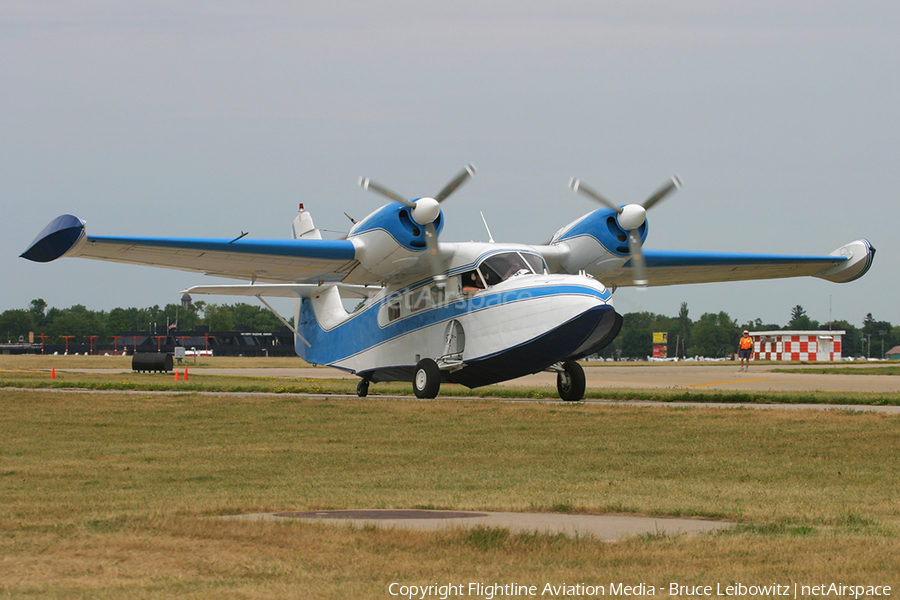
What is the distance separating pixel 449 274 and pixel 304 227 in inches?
314

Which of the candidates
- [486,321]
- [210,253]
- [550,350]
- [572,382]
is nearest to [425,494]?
[550,350]

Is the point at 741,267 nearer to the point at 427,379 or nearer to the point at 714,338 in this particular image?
the point at 427,379

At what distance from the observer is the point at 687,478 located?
9555 mm

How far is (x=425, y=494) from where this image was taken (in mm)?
8320

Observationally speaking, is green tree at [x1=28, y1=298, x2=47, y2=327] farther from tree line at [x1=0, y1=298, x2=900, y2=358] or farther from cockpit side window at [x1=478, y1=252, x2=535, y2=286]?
cockpit side window at [x1=478, y1=252, x2=535, y2=286]

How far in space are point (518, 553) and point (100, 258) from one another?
1718cm

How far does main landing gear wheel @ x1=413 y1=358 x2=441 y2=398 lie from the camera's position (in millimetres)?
20969

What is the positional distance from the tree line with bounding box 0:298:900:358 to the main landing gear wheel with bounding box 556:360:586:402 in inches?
5736

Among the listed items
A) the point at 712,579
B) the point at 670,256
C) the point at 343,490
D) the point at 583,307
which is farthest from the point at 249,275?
the point at 712,579

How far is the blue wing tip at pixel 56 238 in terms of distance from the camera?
17.9m

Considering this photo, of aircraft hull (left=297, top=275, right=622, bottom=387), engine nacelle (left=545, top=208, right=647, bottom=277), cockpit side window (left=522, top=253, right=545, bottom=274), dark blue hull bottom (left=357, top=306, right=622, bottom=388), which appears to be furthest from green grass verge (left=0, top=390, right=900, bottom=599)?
engine nacelle (left=545, top=208, right=647, bottom=277)

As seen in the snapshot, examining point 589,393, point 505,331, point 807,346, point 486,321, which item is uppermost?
point 807,346

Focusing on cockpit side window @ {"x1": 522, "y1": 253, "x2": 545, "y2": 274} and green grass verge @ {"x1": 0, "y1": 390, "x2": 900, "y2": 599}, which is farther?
cockpit side window @ {"x1": 522, "y1": 253, "x2": 545, "y2": 274}

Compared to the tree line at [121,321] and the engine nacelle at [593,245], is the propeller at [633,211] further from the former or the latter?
the tree line at [121,321]
